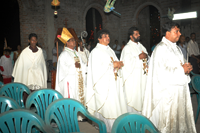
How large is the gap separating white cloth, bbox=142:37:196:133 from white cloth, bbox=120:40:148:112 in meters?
1.66

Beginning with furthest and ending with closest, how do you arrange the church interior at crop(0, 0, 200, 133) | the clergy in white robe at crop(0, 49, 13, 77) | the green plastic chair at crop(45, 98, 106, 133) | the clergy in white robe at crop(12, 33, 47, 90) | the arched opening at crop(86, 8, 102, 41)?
1. the arched opening at crop(86, 8, 102, 41)
2. the church interior at crop(0, 0, 200, 133)
3. the clergy in white robe at crop(0, 49, 13, 77)
4. the clergy in white robe at crop(12, 33, 47, 90)
5. the green plastic chair at crop(45, 98, 106, 133)

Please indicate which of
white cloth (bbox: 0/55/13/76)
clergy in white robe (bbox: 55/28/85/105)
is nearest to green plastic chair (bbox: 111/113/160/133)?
clergy in white robe (bbox: 55/28/85/105)

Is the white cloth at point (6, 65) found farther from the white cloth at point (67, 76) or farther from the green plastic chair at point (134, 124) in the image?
the green plastic chair at point (134, 124)

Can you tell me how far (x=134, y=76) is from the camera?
473 centimetres

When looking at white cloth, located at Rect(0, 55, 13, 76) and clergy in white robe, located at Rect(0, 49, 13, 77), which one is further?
white cloth, located at Rect(0, 55, 13, 76)

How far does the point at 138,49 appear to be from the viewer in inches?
189

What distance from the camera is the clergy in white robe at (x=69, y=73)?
4586 millimetres

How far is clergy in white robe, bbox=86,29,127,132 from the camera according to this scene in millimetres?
3822

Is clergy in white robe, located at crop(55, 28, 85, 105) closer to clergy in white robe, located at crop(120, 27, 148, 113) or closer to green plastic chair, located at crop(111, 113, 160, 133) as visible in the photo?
clergy in white robe, located at crop(120, 27, 148, 113)

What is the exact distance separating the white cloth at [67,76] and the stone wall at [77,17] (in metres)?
8.39

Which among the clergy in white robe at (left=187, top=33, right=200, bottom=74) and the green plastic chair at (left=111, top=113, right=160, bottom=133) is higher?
the clergy in white robe at (left=187, top=33, right=200, bottom=74)

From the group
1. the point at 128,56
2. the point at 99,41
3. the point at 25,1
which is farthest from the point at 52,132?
the point at 25,1

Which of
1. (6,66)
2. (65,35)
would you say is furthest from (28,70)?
(6,66)

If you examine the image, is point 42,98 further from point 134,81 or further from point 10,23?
point 10,23
